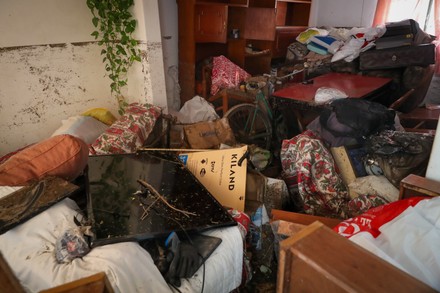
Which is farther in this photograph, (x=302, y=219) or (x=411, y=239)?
(x=302, y=219)

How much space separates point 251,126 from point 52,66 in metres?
1.97

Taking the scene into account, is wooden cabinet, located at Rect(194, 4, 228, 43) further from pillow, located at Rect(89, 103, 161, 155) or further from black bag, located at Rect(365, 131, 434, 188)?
black bag, located at Rect(365, 131, 434, 188)

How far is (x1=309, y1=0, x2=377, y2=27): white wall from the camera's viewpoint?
5.03 metres

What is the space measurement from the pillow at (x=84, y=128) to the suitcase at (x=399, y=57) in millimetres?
3191

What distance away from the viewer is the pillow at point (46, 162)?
1.46 m

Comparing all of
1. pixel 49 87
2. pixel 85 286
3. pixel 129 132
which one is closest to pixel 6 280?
pixel 85 286

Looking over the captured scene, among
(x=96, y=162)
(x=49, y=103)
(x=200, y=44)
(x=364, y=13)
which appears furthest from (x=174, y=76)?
(x=364, y=13)

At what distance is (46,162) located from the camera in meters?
1.53

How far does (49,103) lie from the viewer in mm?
2736

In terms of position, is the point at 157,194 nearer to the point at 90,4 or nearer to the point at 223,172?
the point at 223,172

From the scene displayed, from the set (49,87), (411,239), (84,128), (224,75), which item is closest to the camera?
(411,239)

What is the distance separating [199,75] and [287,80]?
45.6 inches

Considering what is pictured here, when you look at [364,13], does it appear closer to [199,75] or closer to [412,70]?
[412,70]

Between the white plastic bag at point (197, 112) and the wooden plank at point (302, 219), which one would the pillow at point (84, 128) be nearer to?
the white plastic bag at point (197, 112)
